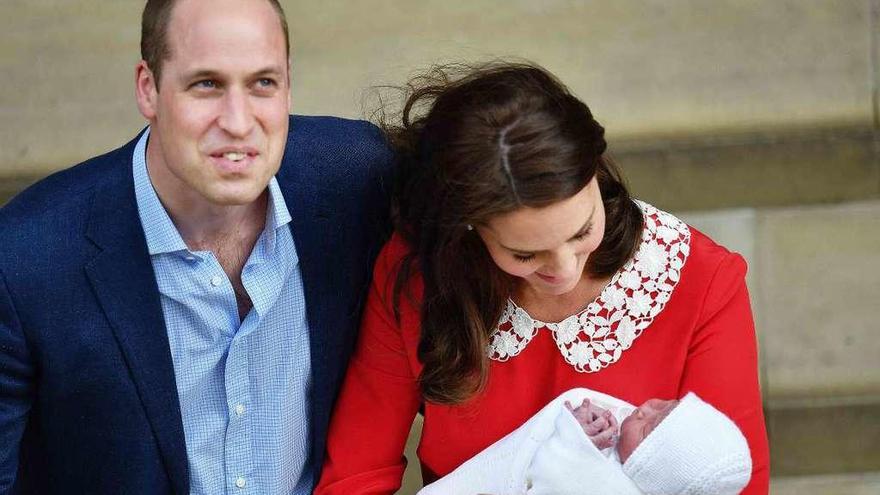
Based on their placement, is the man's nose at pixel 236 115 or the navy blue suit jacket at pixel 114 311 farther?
the navy blue suit jacket at pixel 114 311

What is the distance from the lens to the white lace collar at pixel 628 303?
2531 millimetres

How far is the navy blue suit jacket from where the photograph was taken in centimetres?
247

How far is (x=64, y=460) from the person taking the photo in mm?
2637

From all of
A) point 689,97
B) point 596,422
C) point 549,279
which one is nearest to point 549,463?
point 596,422

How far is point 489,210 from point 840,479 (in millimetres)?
2189

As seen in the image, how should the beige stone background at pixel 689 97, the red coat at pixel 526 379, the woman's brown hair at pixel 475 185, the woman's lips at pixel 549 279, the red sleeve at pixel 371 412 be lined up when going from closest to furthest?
1. the woman's brown hair at pixel 475 185
2. the woman's lips at pixel 549 279
3. the red coat at pixel 526 379
4. the red sleeve at pixel 371 412
5. the beige stone background at pixel 689 97

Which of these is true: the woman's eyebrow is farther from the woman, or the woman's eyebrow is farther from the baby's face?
the baby's face

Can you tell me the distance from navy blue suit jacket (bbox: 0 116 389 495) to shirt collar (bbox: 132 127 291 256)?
0.8 inches

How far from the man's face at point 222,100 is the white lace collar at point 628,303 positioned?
63cm

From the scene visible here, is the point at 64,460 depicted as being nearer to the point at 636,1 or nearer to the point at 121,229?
the point at 121,229

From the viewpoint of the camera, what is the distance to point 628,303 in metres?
2.55

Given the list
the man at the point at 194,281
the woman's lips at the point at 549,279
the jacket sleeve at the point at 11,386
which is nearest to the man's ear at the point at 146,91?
the man at the point at 194,281

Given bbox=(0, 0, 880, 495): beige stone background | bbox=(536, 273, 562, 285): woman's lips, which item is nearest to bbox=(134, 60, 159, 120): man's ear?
bbox=(536, 273, 562, 285): woman's lips

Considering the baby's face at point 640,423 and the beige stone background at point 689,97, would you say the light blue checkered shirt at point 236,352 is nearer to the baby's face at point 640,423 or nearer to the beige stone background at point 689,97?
the baby's face at point 640,423
